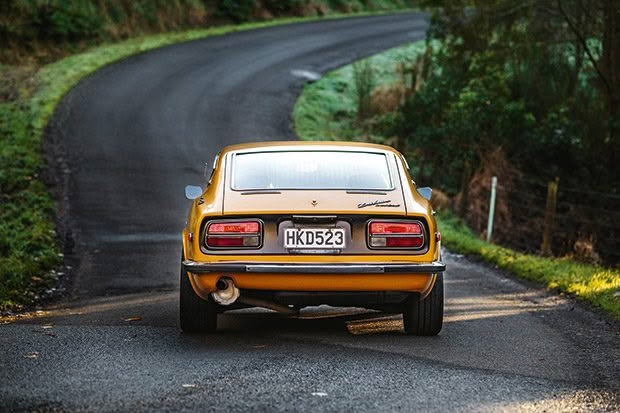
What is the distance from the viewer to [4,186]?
17312mm

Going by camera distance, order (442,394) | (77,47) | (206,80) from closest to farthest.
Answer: (442,394) < (206,80) < (77,47)

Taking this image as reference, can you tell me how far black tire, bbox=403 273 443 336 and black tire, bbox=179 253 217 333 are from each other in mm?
1493

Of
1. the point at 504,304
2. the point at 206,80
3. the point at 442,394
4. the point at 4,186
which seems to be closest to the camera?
the point at 442,394

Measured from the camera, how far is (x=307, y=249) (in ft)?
23.5

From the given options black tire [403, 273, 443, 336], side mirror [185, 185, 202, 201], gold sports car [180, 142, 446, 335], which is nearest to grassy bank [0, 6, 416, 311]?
side mirror [185, 185, 202, 201]

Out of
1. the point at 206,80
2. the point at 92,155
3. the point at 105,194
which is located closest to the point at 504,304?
the point at 105,194

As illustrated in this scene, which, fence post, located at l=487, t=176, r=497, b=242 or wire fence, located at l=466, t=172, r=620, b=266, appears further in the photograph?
wire fence, located at l=466, t=172, r=620, b=266

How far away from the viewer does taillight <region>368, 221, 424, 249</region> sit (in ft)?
23.8

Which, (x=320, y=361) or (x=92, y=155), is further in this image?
(x=92, y=155)

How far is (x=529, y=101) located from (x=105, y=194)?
9.11 m

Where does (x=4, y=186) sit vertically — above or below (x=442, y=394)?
below

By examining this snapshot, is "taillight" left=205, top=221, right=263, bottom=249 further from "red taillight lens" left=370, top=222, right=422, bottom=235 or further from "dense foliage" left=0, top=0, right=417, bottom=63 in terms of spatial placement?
"dense foliage" left=0, top=0, right=417, bottom=63

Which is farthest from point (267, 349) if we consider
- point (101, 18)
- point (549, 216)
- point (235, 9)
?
point (235, 9)

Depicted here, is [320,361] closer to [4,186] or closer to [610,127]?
[4,186]
